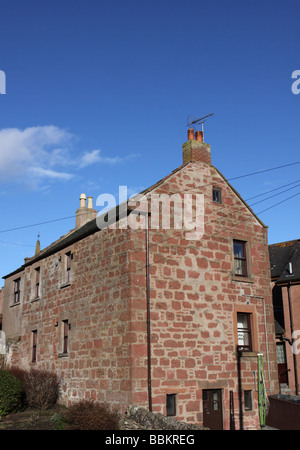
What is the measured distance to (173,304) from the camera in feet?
57.1

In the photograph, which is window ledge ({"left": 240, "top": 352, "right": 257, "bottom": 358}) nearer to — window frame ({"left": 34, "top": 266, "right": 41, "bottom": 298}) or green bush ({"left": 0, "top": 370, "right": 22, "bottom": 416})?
green bush ({"left": 0, "top": 370, "right": 22, "bottom": 416})

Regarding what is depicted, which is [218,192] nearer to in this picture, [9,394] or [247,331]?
[247,331]

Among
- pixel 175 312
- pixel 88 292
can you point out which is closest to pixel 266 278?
pixel 175 312

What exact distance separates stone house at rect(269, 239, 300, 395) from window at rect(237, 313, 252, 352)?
5028 mm

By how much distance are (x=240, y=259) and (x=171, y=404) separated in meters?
7.00

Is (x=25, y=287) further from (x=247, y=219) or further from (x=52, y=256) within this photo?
(x=247, y=219)

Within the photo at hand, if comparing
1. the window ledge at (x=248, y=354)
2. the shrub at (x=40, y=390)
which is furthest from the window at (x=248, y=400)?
the shrub at (x=40, y=390)

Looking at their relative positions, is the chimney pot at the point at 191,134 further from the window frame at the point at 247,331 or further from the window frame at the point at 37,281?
the window frame at the point at 37,281

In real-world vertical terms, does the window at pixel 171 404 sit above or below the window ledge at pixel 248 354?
below

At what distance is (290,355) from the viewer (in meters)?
23.8

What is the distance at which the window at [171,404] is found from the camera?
16.4 meters

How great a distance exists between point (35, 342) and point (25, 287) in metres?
3.35

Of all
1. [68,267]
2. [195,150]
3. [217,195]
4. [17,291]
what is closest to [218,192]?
[217,195]

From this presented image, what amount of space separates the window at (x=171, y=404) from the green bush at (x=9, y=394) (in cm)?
659
